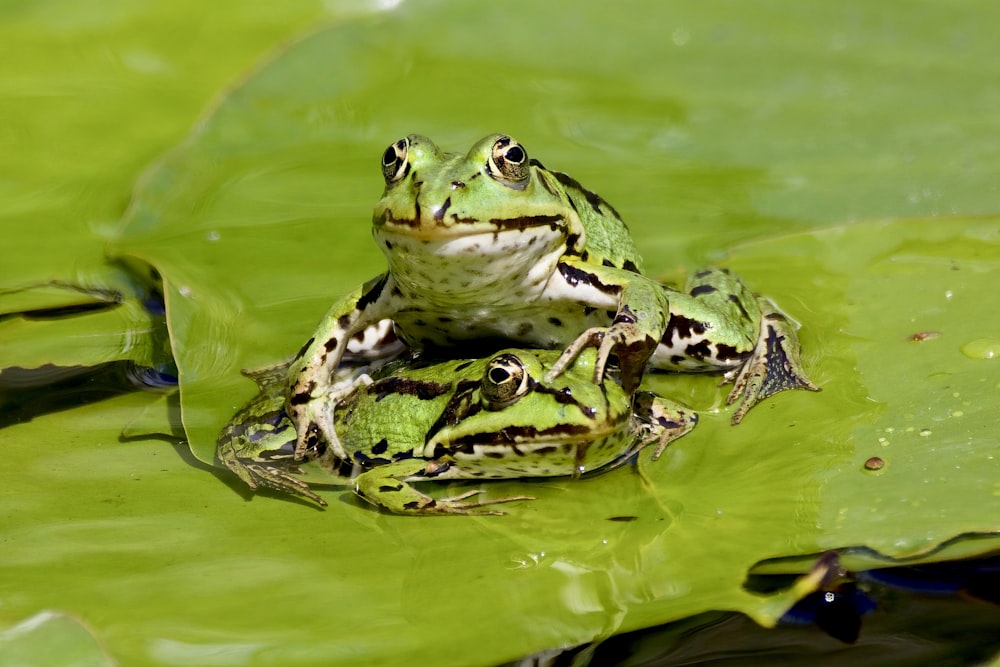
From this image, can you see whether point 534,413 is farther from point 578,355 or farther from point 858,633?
point 858,633

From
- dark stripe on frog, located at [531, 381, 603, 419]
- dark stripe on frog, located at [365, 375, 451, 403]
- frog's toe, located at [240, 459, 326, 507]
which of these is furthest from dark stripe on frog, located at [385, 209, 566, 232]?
frog's toe, located at [240, 459, 326, 507]

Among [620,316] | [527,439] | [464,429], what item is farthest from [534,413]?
[620,316]

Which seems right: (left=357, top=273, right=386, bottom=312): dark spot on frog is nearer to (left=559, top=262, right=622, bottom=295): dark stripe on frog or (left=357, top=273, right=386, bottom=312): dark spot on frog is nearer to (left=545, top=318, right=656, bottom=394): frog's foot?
(left=559, top=262, right=622, bottom=295): dark stripe on frog

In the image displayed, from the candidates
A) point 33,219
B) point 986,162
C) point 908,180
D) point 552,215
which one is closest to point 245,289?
point 33,219

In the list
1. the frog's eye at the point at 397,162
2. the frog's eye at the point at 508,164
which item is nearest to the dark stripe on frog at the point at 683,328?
the frog's eye at the point at 508,164

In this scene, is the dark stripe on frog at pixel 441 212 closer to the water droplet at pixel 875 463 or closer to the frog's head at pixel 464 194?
the frog's head at pixel 464 194

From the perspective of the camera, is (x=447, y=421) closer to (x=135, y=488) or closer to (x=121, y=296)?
(x=135, y=488)
